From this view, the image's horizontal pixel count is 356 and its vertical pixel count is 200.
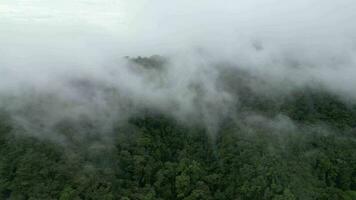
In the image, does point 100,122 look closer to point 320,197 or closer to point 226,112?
point 226,112

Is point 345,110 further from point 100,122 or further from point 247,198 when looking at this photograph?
point 100,122

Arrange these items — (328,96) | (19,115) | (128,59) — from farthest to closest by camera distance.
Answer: (128,59) < (328,96) < (19,115)

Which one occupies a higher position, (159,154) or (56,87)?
(56,87)

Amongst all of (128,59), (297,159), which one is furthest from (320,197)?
(128,59)

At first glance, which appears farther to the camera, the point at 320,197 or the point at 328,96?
the point at 328,96

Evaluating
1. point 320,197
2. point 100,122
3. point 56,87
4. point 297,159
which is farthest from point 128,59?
point 320,197

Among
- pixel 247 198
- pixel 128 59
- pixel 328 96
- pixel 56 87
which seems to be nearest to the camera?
pixel 247 198
